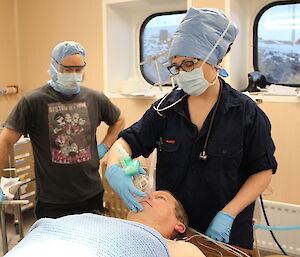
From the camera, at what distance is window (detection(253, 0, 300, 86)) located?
9.04ft

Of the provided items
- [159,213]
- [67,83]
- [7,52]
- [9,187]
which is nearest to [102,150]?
[67,83]

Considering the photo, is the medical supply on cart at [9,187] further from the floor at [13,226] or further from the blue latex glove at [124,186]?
the floor at [13,226]

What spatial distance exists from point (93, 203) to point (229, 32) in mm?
1309

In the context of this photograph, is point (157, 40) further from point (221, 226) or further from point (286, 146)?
point (221, 226)

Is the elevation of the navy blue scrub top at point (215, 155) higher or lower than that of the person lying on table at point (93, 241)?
higher

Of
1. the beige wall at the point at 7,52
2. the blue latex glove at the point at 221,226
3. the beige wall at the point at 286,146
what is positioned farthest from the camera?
the beige wall at the point at 7,52

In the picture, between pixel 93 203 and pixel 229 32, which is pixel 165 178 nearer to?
pixel 229 32

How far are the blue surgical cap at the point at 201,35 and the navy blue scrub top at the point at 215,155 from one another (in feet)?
0.66

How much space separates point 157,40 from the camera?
338cm

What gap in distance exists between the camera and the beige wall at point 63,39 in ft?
8.38

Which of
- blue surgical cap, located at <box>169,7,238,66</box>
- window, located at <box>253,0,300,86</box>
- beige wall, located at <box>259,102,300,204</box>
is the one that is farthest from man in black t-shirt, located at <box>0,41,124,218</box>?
window, located at <box>253,0,300,86</box>

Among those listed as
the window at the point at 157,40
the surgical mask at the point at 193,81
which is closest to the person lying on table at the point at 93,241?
the surgical mask at the point at 193,81

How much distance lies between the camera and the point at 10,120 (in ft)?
6.68

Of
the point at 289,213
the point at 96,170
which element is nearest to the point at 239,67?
the point at 289,213
